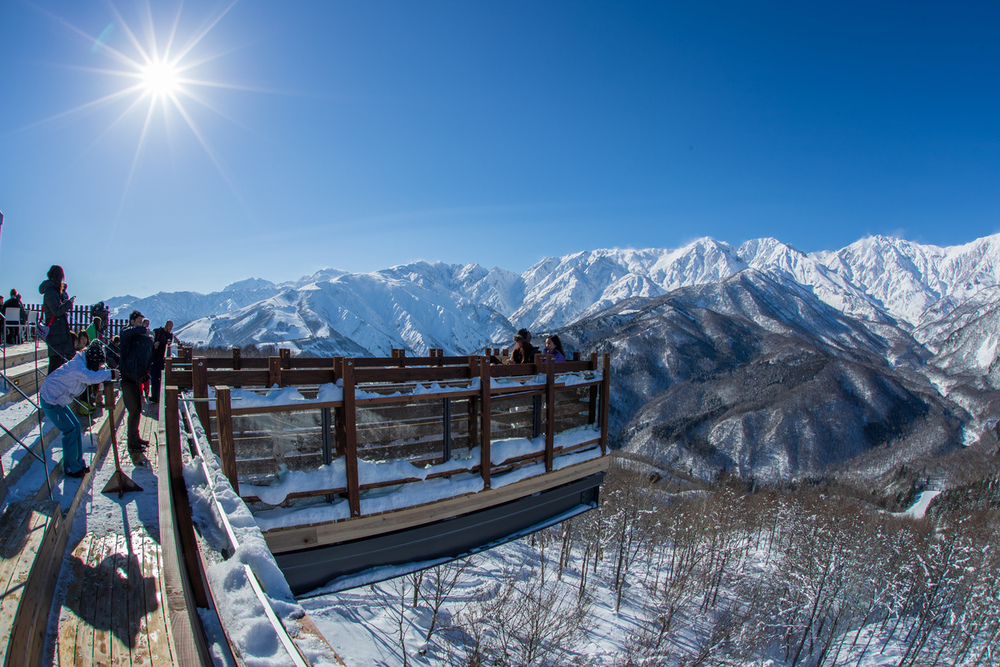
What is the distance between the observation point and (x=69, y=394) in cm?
467

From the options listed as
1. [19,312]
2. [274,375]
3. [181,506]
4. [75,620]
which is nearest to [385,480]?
[274,375]

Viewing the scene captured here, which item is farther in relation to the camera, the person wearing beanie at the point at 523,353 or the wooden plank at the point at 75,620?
the person wearing beanie at the point at 523,353

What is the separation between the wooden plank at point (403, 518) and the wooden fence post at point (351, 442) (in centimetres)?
21

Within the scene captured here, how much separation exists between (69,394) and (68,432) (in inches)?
15.2

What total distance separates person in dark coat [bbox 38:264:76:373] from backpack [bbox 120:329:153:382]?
8.69 feet

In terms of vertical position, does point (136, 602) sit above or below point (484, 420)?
below

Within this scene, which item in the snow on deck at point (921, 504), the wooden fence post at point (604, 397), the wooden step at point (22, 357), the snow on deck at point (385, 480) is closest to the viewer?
the snow on deck at point (385, 480)

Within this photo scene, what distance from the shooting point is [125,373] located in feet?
18.4

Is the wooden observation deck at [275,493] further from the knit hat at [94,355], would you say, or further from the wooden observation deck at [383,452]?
the knit hat at [94,355]

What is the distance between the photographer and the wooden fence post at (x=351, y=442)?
14.6 feet

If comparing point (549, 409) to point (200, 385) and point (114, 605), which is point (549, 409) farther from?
point (114, 605)

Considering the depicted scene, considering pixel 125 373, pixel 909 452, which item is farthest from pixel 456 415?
pixel 909 452

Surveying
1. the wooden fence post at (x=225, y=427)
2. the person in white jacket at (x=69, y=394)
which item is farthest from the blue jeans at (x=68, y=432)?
the wooden fence post at (x=225, y=427)

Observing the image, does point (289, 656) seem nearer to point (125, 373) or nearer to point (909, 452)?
point (125, 373)
